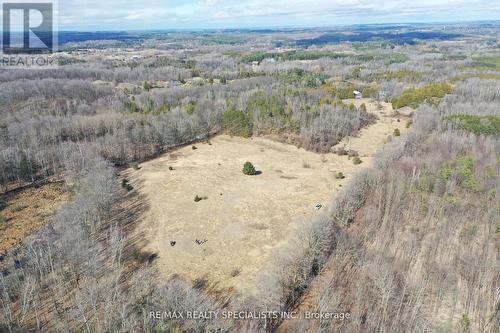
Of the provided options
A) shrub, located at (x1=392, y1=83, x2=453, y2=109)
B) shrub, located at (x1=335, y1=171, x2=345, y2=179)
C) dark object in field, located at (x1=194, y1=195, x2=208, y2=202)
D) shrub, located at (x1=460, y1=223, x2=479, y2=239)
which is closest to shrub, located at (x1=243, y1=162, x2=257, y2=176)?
dark object in field, located at (x1=194, y1=195, x2=208, y2=202)

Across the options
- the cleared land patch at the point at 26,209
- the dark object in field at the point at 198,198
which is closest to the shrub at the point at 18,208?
the cleared land patch at the point at 26,209

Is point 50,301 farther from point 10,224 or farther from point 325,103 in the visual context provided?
point 325,103

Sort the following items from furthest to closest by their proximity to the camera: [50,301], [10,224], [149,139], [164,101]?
[164,101] → [149,139] → [10,224] → [50,301]

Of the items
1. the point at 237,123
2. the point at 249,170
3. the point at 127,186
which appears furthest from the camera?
the point at 237,123

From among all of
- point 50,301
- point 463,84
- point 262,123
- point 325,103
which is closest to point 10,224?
point 50,301

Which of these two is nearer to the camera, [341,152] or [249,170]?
[249,170]

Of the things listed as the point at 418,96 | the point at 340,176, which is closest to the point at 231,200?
the point at 340,176

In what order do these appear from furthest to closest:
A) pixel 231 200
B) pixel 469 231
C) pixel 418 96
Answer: pixel 418 96
pixel 231 200
pixel 469 231

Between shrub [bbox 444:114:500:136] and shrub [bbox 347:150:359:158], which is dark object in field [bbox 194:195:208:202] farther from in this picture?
shrub [bbox 444:114:500:136]

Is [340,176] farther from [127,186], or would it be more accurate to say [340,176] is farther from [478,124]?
[127,186]
